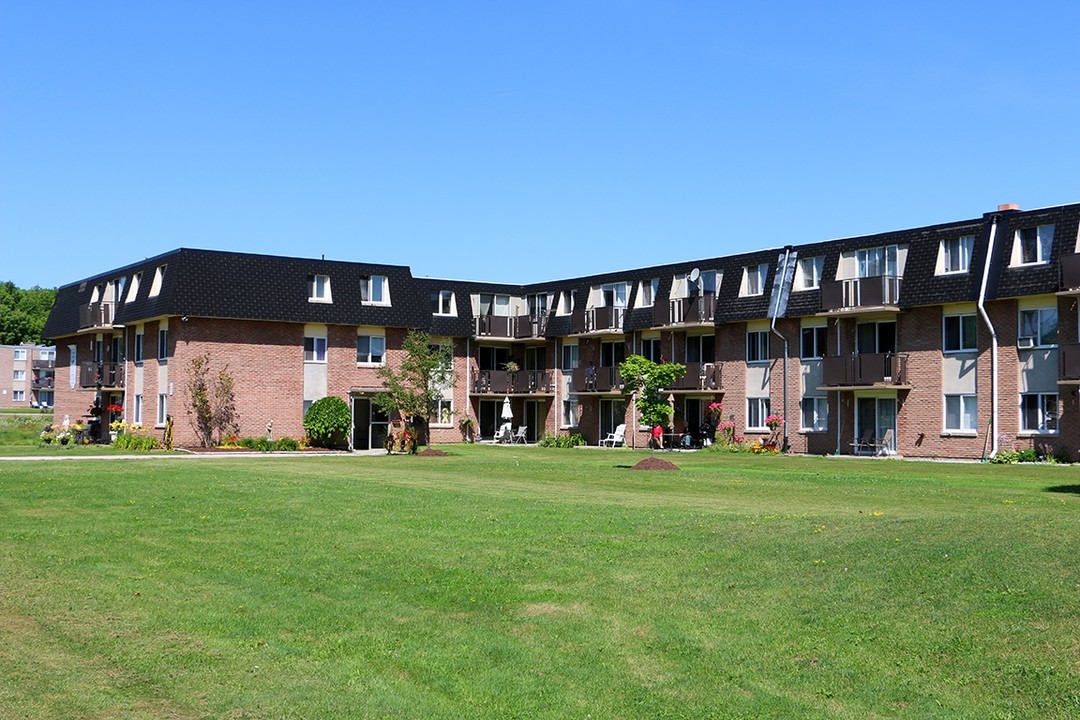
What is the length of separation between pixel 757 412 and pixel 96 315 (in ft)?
107

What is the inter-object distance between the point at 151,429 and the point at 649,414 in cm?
2474

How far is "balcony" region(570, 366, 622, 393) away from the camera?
57.3m

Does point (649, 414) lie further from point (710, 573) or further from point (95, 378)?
point (95, 378)

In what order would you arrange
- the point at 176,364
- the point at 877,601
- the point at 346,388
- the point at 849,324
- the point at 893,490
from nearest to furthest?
the point at 877,601
the point at 893,490
the point at 849,324
the point at 176,364
the point at 346,388

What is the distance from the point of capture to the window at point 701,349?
176ft

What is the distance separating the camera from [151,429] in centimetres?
5319

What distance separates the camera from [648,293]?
56.6 metres

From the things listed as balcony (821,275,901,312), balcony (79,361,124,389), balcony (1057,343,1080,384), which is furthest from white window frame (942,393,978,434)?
balcony (79,361,124,389)

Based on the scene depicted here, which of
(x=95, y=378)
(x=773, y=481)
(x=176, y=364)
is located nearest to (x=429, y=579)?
(x=773, y=481)

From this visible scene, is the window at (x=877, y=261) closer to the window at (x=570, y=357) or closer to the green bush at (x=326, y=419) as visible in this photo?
the window at (x=570, y=357)

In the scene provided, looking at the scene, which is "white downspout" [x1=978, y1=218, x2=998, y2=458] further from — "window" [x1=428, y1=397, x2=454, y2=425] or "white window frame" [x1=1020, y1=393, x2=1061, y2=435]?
"window" [x1=428, y1=397, x2=454, y2=425]

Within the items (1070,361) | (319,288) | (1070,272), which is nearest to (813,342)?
(1070,361)

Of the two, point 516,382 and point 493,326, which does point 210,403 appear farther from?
point 516,382

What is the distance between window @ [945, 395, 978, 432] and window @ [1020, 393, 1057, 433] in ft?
5.80
